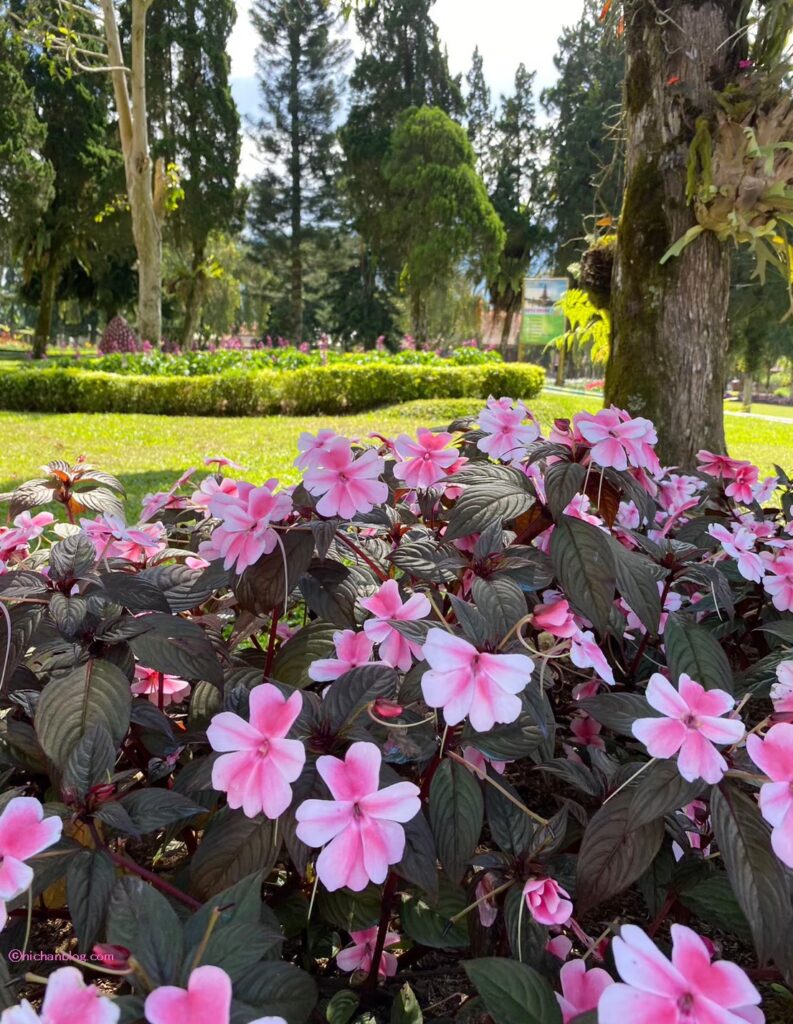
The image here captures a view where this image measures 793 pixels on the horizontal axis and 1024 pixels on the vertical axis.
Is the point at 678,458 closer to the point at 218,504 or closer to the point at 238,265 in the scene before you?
the point at 218,504

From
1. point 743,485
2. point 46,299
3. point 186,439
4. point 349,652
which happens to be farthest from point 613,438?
point 46,299

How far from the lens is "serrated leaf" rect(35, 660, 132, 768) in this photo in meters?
0.66

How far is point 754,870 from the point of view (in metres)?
0.54

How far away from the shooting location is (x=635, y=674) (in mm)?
1081

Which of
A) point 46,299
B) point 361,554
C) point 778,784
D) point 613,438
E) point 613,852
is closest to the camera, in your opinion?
point 778,784

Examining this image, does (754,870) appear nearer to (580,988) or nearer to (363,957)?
(580,988)

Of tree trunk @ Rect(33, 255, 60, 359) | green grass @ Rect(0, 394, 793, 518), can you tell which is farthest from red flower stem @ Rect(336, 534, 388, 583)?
tree trunk @ Rect(33, 255, 60, 359)

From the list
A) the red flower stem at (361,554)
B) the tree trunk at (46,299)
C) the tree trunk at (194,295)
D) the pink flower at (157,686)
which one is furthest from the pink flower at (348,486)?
the tree trunk at (194,295)

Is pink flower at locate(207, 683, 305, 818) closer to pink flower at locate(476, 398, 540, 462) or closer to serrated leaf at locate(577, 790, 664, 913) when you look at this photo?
serrated leaf at locate(577, 790, 664, 913)

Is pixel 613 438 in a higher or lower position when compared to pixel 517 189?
lower

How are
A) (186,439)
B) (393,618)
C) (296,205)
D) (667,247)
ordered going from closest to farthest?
(393,618), (667,247), (186,439), (296,205)

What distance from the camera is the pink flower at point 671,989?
0.40m

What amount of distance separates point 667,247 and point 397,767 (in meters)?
2.11

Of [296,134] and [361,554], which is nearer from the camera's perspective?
[361,554]
